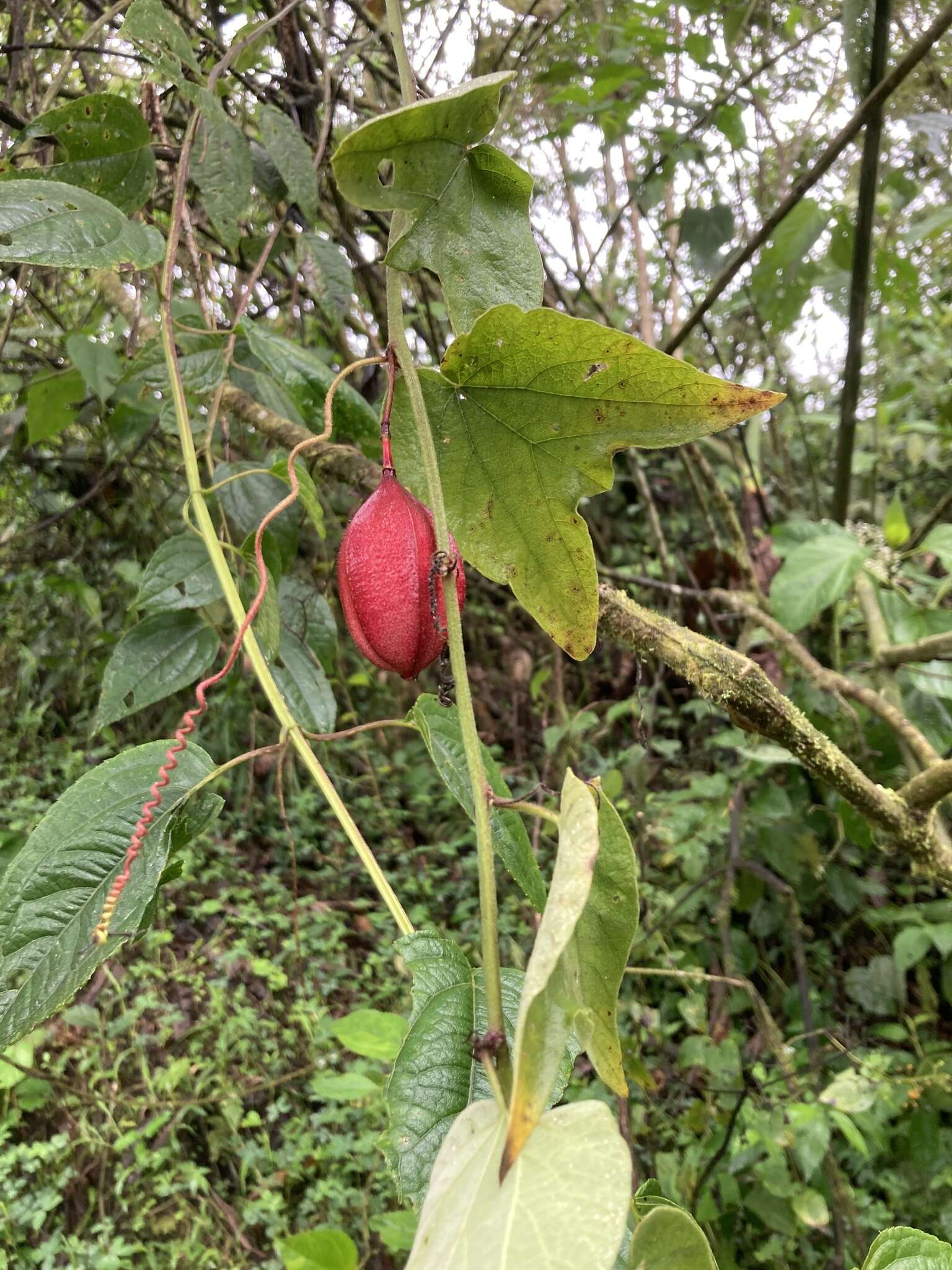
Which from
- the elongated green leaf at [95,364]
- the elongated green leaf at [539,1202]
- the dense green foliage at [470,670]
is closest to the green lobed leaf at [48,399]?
the dense green foliage at [470,670]

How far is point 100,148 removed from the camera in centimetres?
68

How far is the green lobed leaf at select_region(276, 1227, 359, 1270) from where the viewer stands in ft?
2.81

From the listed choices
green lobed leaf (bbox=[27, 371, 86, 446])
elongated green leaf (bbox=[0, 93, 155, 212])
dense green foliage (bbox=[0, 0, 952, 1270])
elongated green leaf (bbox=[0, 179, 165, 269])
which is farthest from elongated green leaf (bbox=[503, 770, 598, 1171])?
green lobed leaf (bbox=[27, 371, 86, 446])

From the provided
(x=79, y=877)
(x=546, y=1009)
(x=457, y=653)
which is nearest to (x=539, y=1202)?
(x=546, y=1009)

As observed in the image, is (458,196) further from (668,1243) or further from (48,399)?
(48,399)

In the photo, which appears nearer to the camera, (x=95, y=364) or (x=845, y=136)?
(x=845, y=136)

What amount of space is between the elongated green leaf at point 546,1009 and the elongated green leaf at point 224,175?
76 cm

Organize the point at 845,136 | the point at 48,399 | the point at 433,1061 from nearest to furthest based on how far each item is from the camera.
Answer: the point at 433,1061 → the point at 845,136 → the point at 48,399

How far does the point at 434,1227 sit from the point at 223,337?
82 centimetres

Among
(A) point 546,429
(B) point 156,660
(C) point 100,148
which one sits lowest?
(B) point 156,660

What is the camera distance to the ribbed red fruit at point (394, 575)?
456 mm

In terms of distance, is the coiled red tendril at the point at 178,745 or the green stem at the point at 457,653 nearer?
the green stem at the point at 457,653

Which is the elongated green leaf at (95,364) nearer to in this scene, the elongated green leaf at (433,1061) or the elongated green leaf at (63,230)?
the elongated green leaf at (63,230)

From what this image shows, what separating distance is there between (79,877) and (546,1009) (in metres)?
0.31
